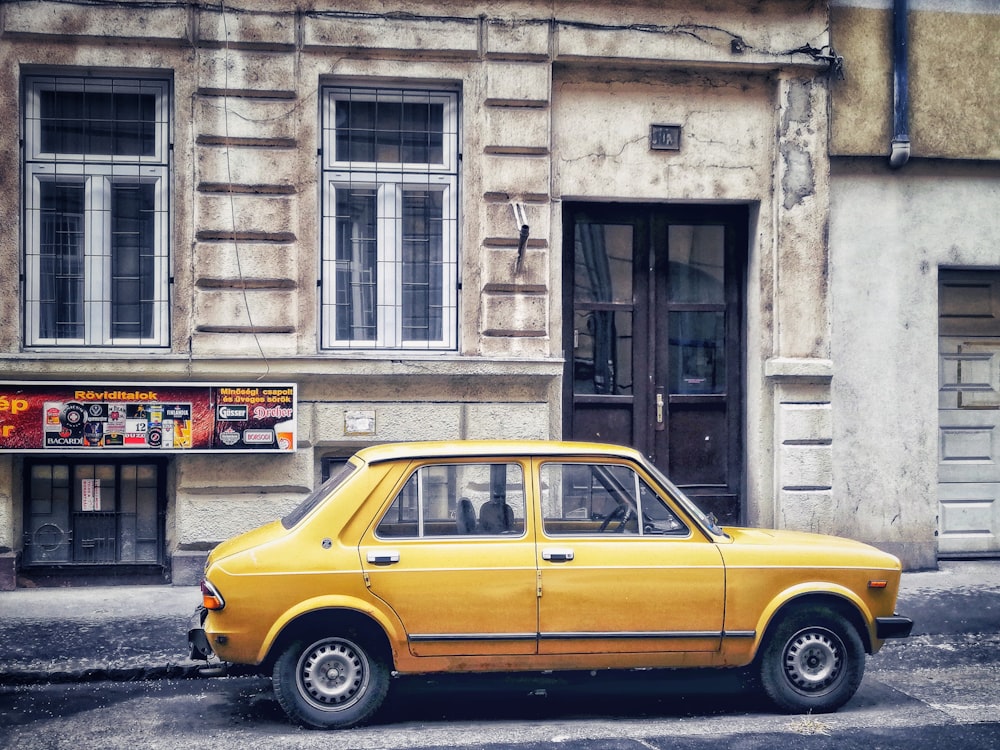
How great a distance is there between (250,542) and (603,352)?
5.29 metres

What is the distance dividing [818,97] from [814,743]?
22.3 ft

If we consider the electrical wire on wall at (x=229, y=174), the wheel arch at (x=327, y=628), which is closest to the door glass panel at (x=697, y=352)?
the electrical wire on wall at (x=229, y=174)

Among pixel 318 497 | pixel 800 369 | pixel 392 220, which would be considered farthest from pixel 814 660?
pixel 392 220

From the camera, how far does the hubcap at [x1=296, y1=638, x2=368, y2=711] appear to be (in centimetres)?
593

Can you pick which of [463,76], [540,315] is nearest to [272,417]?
[540,315]

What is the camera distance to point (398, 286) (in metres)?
10.3

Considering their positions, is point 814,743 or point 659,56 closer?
point 814,743

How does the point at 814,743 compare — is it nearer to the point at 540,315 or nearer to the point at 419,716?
the point at 419,716

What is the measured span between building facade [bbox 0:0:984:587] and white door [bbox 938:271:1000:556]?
0.47 meters

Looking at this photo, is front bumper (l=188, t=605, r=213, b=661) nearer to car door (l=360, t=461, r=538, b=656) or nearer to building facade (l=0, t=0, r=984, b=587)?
car door (l=360, t=461, r=538, b=656)

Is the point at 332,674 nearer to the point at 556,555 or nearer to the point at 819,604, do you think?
the point at 556,555

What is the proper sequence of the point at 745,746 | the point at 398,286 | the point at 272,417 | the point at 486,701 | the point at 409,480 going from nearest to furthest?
the point at 745,746 < the point at 409,480 < the point at 486,701 < the point at 272,417 < the point at 398,286

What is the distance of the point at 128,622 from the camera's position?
841cm

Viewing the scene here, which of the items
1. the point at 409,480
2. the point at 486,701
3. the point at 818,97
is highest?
the point at 818,97
